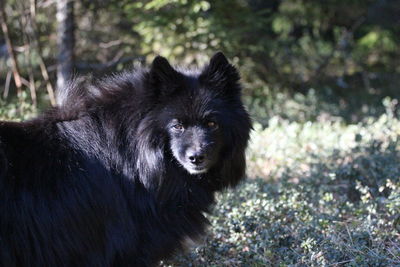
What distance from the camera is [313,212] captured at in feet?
17.8

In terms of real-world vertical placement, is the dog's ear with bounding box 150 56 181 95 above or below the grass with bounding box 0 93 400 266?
above

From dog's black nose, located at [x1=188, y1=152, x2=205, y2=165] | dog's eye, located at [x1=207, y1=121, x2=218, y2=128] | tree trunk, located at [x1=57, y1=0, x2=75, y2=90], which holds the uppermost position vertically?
tree trunk, located at [x1=57, y1=0, x2=75, y2=90]

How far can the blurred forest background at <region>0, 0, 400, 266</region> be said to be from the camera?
4.89 m

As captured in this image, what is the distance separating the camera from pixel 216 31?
30.0 feet

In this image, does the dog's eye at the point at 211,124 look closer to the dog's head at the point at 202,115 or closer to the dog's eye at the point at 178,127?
the dog's head at the point at 202,115

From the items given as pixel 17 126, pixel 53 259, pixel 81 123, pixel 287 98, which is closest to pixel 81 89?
pixel 81 123

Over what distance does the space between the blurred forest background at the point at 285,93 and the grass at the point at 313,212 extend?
0.06 ft

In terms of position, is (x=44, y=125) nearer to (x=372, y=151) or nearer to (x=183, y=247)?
(x=183, y=247)

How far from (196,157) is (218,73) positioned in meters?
0.82

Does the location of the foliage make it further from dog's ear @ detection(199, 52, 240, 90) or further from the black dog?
dog's ear @ detection(199, 52, 240, 90)

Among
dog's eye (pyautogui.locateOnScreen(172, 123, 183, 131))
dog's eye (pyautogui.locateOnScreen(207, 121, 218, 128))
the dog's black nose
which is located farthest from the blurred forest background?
dog's eye (pyautogui.locateOnScreen(172, 123, 183, 131))

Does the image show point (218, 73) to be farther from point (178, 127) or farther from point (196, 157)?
point (196, 157)

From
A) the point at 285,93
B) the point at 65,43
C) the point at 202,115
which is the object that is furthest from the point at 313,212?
the point at 285,93

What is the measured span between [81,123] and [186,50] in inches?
250
